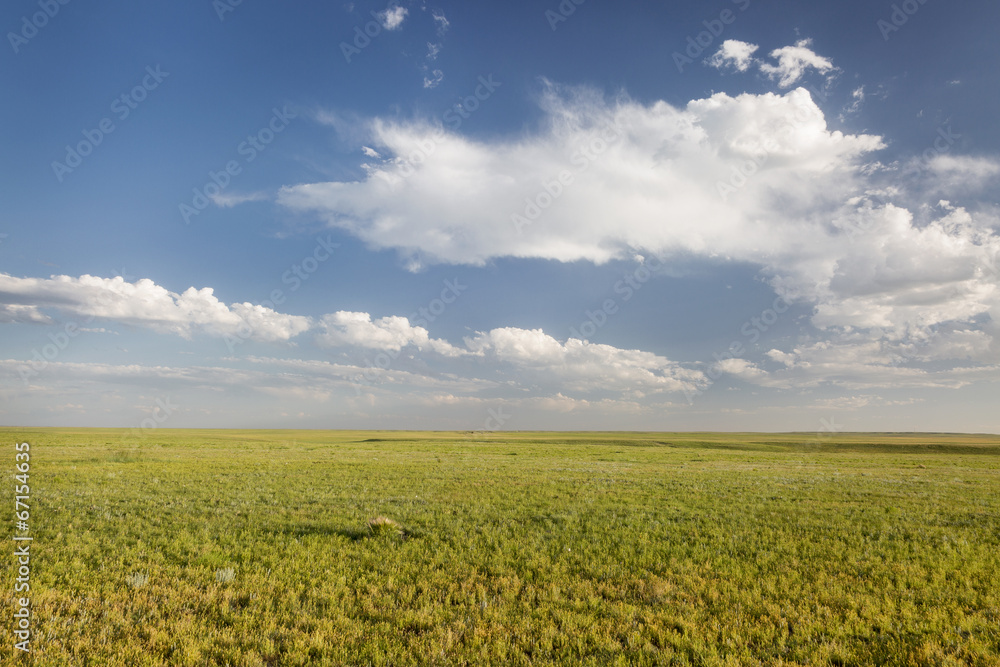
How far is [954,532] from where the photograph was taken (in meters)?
16.7

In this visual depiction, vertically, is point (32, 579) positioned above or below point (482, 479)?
above

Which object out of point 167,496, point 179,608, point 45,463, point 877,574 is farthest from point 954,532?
point 45,463

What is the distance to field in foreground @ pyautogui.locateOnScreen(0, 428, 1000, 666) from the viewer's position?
312 inches

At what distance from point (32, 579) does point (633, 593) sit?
13831 mm

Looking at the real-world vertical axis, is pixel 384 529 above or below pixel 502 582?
below

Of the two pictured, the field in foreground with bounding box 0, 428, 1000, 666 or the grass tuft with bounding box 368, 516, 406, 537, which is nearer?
the field in foreground with bounding box 0, 428, 1000, 666

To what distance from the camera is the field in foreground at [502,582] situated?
26.0ft

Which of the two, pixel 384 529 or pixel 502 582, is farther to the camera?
pixel 384 529

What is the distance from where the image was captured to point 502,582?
1101 centimetres

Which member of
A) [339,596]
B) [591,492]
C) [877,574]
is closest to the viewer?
[339,596]

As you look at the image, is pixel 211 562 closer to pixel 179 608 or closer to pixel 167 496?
pixel 179 608

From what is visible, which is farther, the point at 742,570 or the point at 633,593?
the point at 742,570

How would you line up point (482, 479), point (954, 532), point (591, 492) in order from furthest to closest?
1. point (482, 479)
2. point (591, 492)
3. point (954, 532)

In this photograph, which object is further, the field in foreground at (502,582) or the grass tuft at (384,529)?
the grass tuft at (384,529)
